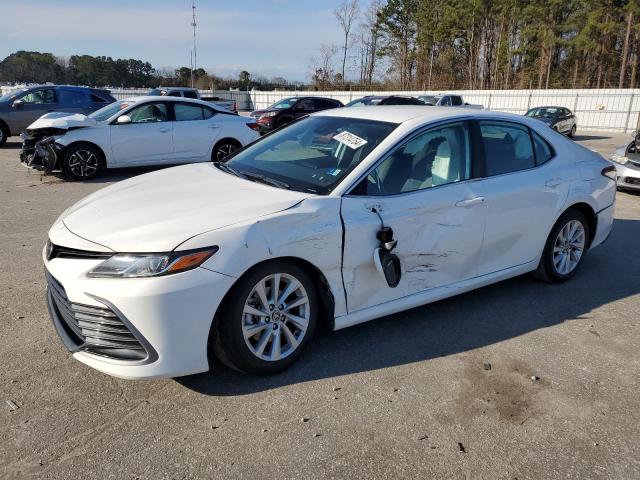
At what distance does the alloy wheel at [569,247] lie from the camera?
4754mm

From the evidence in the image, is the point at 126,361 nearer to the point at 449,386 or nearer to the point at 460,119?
the point at 449,386

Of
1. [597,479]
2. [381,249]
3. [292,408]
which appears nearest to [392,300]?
[381,249]

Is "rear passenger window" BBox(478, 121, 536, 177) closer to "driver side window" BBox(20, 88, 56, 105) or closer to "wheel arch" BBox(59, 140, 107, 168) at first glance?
"wheel arch" BBox(59, 140, 107, 168)

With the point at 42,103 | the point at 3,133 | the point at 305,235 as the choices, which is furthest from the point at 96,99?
the point at 305,235

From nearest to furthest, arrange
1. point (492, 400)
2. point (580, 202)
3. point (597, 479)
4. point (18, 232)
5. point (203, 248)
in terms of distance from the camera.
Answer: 1. point (597, 479)
2. point (203, 248)
3. point (492, 400)
4. point (580, 202)
5. point (18, 232)

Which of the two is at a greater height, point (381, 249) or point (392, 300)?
point (381, 249)

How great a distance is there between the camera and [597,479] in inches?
96.0

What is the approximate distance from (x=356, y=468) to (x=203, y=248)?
1344mm

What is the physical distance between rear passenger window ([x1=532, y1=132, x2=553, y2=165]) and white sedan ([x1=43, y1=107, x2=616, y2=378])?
14mm

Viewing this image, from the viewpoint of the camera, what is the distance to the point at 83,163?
9727 mm

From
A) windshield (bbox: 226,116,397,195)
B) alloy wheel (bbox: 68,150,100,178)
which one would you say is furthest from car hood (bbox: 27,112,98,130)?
windshield (bbox: 226,116,397,195)

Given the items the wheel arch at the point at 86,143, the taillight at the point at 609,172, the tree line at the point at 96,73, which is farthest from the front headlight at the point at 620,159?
the tree line at the point at 96,73

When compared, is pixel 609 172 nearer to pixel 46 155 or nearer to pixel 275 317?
pixel 275 317

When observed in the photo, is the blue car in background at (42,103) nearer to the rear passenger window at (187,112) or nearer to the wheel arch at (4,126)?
the wheel arch at (4,126)
